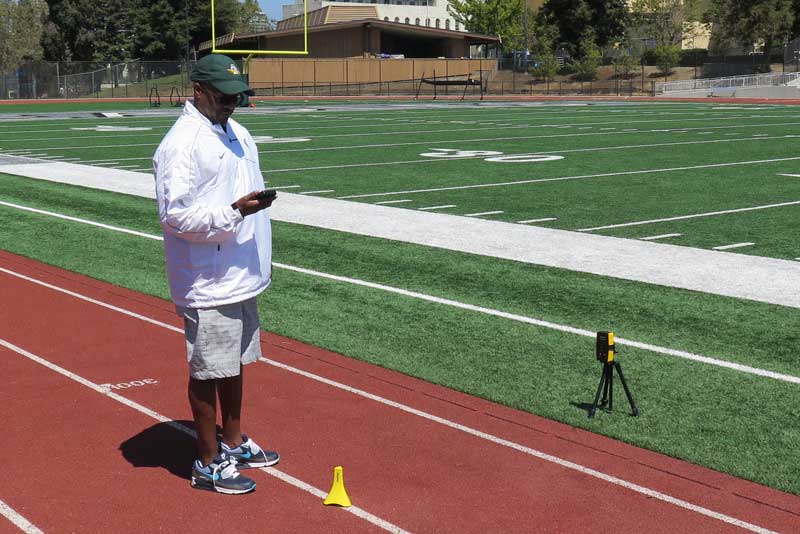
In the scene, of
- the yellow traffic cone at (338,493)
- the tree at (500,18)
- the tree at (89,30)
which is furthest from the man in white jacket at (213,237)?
the tree at (89,30)

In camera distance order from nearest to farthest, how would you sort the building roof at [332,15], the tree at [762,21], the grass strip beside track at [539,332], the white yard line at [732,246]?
the grass strip beside track at [539,332], the white yard line at [732,246], the tree at [762,21], the building roof at [332,15]

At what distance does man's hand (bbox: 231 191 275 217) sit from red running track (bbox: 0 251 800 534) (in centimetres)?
140

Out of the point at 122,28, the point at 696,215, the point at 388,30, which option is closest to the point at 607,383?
the point at 696,215

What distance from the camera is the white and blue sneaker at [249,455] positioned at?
543 cm

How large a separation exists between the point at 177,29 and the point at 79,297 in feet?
298

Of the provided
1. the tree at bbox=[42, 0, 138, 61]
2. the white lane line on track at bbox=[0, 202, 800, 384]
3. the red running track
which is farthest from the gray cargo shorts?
the tree at bbox=[42, 0, 138, 61]

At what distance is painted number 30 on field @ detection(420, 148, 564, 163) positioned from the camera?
22.1 meters

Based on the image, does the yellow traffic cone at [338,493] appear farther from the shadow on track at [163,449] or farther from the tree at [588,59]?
the tree at [588,59]

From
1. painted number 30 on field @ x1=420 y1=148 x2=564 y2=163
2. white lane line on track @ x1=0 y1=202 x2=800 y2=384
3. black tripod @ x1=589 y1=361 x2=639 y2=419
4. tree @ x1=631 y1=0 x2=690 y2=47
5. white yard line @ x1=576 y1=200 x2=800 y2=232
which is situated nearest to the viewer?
black tripod @ x1=589 y1=361 x2=639 y2=419

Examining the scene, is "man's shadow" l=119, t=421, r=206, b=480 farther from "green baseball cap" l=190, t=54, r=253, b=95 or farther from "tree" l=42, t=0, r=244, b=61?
"tree" l=42, t=0, r=244, b=61

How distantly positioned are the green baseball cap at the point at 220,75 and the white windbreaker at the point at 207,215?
0.50 feet

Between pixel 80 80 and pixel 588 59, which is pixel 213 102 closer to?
pixel 80 80

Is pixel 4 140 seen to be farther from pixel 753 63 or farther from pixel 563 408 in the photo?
pixel 753 63

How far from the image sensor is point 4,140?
2900cm
